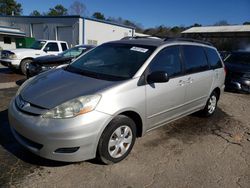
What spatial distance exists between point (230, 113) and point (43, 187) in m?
5.14

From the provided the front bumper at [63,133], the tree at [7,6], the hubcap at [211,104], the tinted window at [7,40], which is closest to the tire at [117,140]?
the front bumper at [63,133]

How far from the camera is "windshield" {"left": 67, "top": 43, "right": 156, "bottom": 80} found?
12.2 ft

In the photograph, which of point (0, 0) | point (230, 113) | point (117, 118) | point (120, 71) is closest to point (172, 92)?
point (120, 71)

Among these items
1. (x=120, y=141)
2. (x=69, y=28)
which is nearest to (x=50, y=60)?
(x=120, y=141)

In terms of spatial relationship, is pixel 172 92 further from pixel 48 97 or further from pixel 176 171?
pixel 48 97

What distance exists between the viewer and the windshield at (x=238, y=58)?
398 inches

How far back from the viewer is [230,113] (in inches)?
253

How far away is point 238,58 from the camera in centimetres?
1034

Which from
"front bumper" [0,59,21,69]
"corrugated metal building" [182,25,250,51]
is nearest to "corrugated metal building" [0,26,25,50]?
"front bumper" [0,59,21,69]

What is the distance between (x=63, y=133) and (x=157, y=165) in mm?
1474

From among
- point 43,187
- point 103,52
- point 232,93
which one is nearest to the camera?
point 43,187

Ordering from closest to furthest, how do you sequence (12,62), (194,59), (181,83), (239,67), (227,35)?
(181,83) < (194,59) < (239,67) < (12,62) < (227,35)

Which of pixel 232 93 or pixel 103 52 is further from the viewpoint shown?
pixel 232 93

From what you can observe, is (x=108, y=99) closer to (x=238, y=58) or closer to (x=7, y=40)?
(x=238, y=58)
